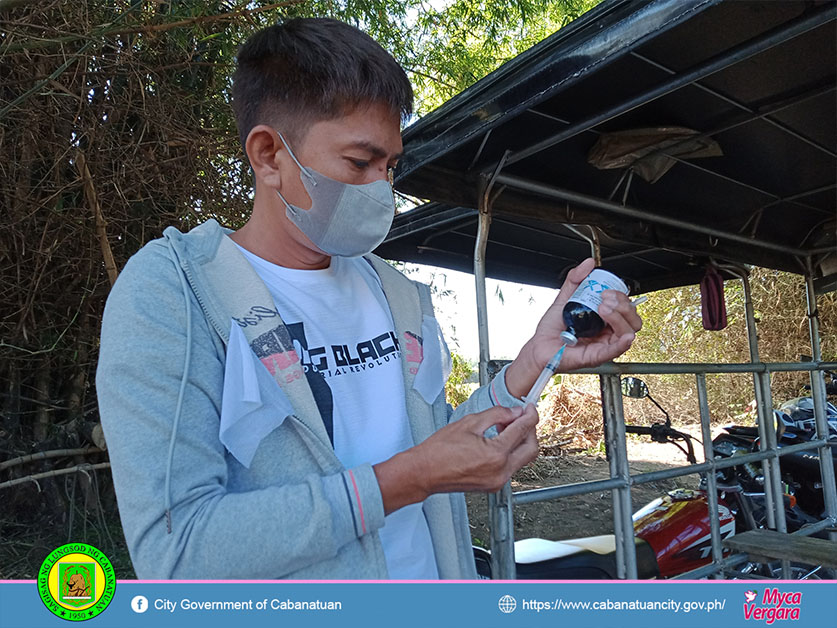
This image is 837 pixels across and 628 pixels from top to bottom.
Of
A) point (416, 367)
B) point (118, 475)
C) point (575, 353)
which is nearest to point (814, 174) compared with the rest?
point (575, 353)

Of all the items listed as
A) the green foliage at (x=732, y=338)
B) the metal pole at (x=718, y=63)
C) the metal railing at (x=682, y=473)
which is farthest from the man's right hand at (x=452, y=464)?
the green foliage at (x=732, y=338)

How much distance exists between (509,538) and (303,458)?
3.91 feet

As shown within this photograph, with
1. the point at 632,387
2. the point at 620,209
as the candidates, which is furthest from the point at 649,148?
the point at 632,387

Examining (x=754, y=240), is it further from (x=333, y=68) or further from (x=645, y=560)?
(x=333, y=68)

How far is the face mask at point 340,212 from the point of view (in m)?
1.10

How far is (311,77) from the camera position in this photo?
40.9 inches

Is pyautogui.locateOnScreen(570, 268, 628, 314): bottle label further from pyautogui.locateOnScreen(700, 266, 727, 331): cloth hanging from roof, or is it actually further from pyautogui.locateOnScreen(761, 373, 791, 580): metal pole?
pyautogui.locateOnScreen(700, 266, 727, 331): cloth hanging from roof

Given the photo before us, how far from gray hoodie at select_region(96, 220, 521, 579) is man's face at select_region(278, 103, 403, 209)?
0.77 feet

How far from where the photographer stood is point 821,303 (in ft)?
24.7

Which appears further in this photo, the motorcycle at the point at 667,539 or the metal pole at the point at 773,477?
the metal pole at the point at 773,477

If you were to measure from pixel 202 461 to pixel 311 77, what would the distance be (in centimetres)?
70

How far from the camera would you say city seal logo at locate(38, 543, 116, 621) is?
1.08 meters
